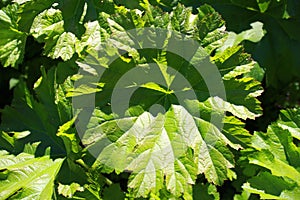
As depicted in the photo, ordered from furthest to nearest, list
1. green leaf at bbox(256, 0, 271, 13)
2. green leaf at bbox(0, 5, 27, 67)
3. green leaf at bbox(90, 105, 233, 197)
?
green leaf at bbox(256, 0, 271, 13)
green leaf at bbox(0, 5, 27, 67)
green leaf at bbox(90, 105, 233, 197)

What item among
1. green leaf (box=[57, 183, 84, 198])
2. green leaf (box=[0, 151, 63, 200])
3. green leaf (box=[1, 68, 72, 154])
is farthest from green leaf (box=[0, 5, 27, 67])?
green leaf (box=[57, 183, 84, 198])

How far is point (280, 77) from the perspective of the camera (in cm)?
218

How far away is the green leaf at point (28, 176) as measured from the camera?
1.72m

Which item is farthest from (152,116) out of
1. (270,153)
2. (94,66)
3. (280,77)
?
(280,77)

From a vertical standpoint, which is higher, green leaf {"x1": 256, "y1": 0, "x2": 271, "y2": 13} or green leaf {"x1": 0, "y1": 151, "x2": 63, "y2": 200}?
green leaf {"x1": 256, "y1": 0, "x2": 271, "y2": 13}

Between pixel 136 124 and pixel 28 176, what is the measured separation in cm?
39

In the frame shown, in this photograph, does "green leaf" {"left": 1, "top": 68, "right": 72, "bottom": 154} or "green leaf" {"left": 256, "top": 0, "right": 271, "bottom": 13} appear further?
"green leaf" {"left": 256, "top": 0, "right": 271, "bottom": 13}

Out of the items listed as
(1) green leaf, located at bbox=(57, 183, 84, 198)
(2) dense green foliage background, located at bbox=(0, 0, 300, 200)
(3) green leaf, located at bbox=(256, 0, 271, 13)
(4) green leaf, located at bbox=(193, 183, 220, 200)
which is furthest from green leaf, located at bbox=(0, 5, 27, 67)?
(3) green leaf, located at bbox=(256, 0, 271, 13)

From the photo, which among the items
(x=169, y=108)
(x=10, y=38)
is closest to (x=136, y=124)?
(x=169, y=108)

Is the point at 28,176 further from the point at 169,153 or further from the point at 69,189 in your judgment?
the point at 169,153

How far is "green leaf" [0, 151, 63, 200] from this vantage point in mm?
1720

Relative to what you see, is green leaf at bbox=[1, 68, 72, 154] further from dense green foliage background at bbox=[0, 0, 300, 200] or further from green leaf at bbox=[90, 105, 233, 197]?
green leaf at bbox=[90, 105, 233, 197]

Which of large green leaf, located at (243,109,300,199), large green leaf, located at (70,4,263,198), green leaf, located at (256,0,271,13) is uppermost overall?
green leaf, located at (256,0,271,13)

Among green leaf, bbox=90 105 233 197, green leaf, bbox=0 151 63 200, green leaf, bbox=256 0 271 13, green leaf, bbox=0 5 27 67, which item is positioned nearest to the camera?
green leaf, bbox=90 105 233 197
